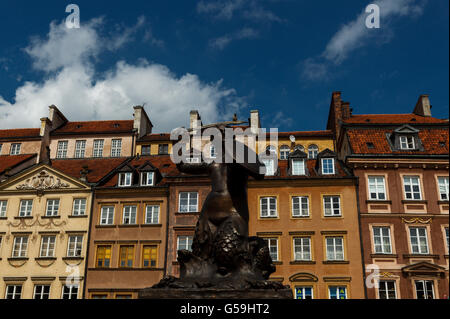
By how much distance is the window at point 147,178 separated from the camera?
3450 centimetres

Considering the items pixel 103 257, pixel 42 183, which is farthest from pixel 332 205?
pixel 42 183

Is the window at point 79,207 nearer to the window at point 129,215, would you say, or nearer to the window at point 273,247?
the window at point 129,215

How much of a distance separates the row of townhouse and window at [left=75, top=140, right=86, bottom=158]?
762 centimetres

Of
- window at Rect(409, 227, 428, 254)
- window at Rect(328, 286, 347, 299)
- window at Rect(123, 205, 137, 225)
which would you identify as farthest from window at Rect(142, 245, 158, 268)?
window at Rect(409, 227, 428, 254)

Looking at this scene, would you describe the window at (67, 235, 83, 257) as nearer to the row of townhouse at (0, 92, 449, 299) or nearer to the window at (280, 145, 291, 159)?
the row of townhouse at (0, 92, 449, 299)

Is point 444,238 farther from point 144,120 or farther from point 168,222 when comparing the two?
point 144,120

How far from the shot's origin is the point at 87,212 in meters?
33.7

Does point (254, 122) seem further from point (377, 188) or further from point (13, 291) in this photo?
point (13, 291)

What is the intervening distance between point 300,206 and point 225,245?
2421 centimetres

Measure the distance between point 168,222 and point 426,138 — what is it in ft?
61.5

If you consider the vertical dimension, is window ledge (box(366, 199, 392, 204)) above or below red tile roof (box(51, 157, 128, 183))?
below

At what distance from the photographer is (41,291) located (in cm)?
3178

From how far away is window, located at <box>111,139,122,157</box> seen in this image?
42969mm
